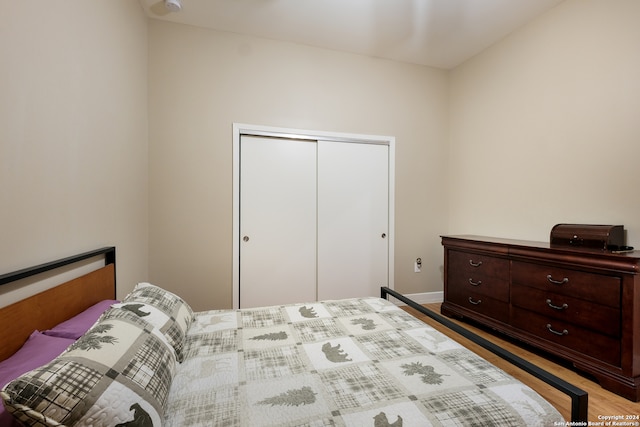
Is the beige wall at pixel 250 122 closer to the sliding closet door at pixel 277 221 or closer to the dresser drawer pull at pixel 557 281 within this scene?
the sliding closet door at pixel 277 221

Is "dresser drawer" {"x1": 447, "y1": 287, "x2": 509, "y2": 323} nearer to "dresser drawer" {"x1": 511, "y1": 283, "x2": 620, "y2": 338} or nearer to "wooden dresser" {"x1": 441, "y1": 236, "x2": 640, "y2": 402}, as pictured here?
"wooden dresser" {"x1": 441, "y1": 236, "x2": 640, "y2": 402}

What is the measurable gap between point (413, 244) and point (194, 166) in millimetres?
2608

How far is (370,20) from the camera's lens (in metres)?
2.60

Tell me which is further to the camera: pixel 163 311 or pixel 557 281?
pixel 557 281

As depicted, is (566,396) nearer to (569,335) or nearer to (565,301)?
(569,335)

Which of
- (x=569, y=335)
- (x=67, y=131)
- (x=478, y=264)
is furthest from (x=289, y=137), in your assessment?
(x=569, y=335)

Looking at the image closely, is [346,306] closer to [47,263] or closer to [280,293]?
[280,293]

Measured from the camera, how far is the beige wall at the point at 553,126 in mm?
2043

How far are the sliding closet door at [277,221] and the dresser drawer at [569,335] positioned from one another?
1.91 metres

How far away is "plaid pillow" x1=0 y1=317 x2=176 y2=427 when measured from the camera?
0.65 meters

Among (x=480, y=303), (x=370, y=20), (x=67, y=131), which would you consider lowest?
(x=480, y=303)

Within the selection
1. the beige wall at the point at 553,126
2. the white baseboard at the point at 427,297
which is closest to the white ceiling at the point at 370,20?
the beige wall at the point at 553,126

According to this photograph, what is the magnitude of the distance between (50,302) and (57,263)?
164 mm

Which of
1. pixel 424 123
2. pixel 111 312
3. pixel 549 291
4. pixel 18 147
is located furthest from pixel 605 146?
pixel 18 147
